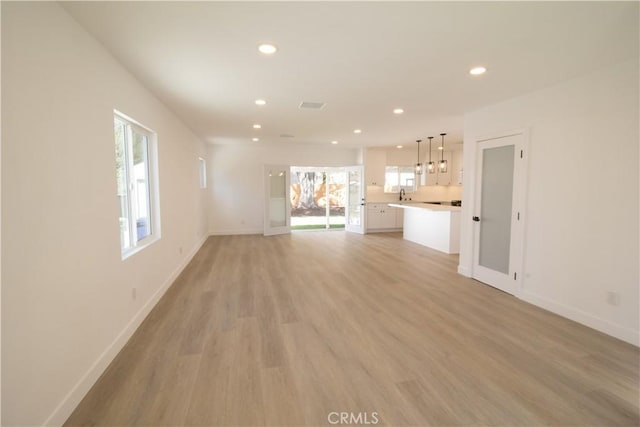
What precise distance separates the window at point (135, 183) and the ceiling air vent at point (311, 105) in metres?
1.99

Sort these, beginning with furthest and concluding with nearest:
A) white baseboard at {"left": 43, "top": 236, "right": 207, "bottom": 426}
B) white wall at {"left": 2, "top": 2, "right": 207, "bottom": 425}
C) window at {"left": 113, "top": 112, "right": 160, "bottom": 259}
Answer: window at {"left": 113, "top": 112, "right": 160, "bottom": 259} → white baseboard at {"left": 43, "top": 236, "right": 207, "bottom": 426} → white wall at {"left": 2, "top": 2, "right": 207, "bottom": 425}

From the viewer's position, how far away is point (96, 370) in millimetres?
2162

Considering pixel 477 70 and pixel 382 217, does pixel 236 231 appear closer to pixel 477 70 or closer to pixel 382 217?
pixel 382 217

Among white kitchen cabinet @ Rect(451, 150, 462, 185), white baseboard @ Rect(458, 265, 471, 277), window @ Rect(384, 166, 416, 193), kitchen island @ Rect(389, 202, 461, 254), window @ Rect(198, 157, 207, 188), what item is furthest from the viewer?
window @ Rect(384, 166, 416, 193)

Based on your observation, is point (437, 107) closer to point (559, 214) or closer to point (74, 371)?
point (559, 214)

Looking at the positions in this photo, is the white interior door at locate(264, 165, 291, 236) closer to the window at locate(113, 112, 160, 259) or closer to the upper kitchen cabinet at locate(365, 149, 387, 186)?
the upper kitchen cabinet at locate(365, 149, 387, 186)

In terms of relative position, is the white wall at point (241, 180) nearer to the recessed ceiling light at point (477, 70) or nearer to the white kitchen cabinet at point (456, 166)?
the white kitchen cabinet at point (456, 166)

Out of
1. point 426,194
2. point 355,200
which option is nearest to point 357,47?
point 355,200

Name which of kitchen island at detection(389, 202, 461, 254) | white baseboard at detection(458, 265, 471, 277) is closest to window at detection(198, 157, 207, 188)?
kitchen island at detection(389, 202, 461, 254)

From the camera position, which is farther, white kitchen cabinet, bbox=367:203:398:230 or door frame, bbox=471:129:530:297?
white kitchen cabinet, bbox=367:203:398:230

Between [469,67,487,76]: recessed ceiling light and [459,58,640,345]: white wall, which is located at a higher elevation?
[469,67,487,76]: recessed ceiling light

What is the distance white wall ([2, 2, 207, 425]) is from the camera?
144 centimetres

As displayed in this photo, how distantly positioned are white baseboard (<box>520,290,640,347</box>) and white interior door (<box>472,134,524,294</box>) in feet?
0.89

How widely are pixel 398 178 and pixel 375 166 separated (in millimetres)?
924
